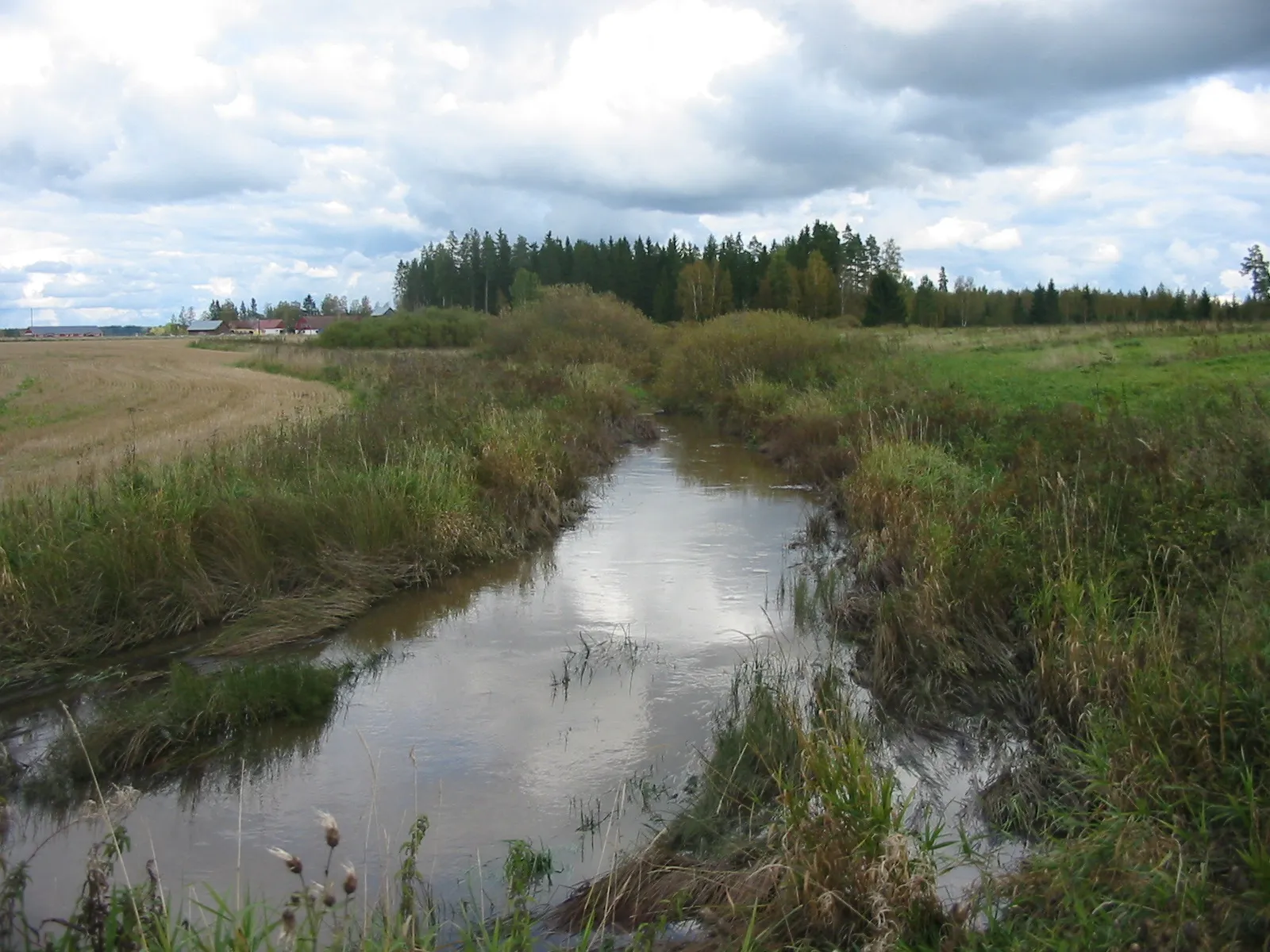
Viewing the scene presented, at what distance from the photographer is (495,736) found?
6.59m

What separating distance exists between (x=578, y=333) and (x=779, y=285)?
26729 mm

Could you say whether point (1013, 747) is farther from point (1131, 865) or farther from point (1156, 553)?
point (1131, 865)

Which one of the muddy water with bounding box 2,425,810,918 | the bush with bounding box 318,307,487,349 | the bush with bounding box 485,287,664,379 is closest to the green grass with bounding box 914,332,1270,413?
the muddy water with bounding box 2,425,810,918

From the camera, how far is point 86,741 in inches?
237

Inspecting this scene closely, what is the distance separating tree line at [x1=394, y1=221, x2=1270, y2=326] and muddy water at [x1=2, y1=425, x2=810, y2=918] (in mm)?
41710

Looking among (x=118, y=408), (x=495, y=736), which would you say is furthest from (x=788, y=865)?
(x=118, y=408)

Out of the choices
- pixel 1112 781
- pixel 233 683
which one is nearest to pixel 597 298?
pixel 233 683

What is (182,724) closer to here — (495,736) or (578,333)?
(495,736)

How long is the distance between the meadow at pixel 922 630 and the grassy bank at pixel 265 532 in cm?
4

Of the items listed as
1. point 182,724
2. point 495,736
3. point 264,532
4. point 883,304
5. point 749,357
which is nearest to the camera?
point 182,724

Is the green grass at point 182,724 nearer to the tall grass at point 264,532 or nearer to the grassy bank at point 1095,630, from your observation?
the tall grass at point 264,532

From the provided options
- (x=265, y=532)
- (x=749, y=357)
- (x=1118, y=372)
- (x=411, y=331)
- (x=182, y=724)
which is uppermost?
(x=411, y=331)

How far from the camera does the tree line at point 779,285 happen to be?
59.2m

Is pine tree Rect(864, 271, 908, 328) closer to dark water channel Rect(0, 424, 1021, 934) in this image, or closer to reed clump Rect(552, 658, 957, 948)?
dark water channel Rect(0, 424, 1021, 934)
